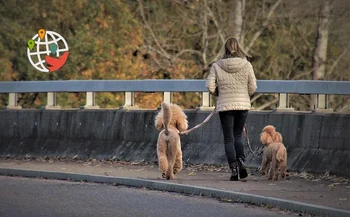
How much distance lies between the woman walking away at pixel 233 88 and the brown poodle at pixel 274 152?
1.35 feet

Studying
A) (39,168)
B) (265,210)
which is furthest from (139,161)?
(265,210)

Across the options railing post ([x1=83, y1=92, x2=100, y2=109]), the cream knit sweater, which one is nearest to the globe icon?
railing post ([x1=83, y1=92, x2=100, y2=109])

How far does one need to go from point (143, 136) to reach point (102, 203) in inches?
242

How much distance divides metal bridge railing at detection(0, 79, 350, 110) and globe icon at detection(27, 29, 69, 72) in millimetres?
25941

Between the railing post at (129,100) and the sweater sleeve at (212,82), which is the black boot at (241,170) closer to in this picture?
the sweater sleeve at (212,82)

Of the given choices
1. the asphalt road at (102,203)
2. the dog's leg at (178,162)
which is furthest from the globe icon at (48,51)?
the asphalt road at (102,203)

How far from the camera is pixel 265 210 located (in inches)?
587

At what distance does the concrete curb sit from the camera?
14.3 meters

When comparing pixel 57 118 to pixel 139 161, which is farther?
pixel 57 118

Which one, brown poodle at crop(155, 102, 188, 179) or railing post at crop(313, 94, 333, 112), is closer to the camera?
brown poodle at crop(155, 102, 188, 179)

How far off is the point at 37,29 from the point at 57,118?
1254 inches

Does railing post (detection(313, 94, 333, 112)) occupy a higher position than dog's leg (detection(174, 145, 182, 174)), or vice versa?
railing post (detection(313, 94, 333, 112))

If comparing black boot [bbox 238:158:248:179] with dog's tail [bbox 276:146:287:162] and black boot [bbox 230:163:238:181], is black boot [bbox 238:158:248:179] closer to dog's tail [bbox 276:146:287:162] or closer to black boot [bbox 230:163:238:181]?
black boot [bbox 230:163:238:181]

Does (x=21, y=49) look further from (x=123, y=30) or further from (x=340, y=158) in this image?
(x=340, y=158)
